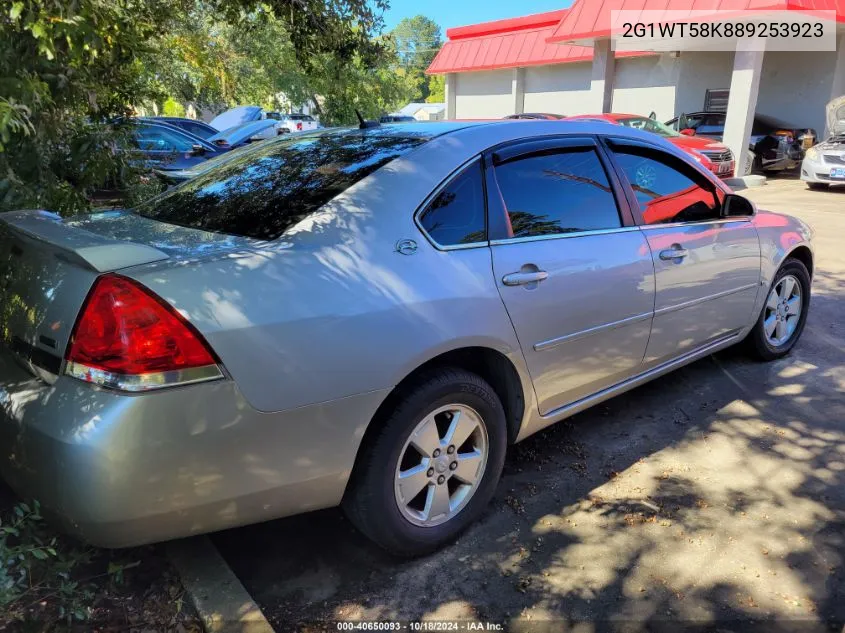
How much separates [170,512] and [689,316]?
111 inches

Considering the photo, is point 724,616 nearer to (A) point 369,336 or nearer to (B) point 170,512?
(A) point 369,336

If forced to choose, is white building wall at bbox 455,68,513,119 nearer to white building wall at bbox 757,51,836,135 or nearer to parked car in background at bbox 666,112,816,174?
parked car in background at bbox 666,112,816,174

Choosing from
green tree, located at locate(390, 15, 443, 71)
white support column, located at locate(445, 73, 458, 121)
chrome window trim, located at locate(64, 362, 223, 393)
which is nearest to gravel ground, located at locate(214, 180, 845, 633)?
chrome window trim, located at locate(64, 362, 223, 393)

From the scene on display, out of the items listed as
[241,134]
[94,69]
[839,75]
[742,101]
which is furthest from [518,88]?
[94,69]

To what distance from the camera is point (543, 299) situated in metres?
2.76

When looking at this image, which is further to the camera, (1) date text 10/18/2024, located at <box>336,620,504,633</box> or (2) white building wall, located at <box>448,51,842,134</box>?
(2) white building wall, located at <box>448,51,842,134</box>

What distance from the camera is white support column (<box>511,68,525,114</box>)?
23703 mm

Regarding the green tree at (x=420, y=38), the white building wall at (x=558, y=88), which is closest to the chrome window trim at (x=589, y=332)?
the white building wall at (x=558, y=88)

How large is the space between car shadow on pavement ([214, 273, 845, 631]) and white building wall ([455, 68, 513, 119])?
2158 centimetres

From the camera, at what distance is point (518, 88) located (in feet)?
78.2

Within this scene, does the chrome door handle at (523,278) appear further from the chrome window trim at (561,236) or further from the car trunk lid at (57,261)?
the car trunk lid at (57,261)

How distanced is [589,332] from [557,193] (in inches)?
25.7

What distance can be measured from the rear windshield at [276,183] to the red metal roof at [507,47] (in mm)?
18131

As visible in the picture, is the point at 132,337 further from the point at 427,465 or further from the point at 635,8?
the point at 635,8
